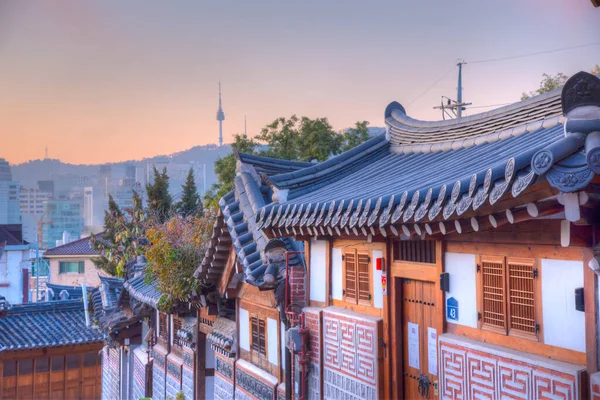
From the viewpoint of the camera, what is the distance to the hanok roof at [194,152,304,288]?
10.8 meters

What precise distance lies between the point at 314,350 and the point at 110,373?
58.3 ft

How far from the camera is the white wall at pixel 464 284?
684cm

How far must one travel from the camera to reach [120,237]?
110 feet

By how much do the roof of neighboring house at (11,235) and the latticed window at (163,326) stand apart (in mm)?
41286

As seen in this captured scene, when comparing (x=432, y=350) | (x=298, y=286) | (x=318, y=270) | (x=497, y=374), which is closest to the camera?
(x=497, y=374)

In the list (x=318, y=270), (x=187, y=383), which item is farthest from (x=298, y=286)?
(x=187, y=383)

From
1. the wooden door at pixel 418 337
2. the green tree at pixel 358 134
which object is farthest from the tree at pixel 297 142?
the wooden door at pixel 418 337

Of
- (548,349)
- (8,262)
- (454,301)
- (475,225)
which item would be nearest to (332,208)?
(454,301)

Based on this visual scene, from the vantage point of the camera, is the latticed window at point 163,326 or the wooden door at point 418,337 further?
the latticed window at point 163,326

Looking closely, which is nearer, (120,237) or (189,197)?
(120,237)

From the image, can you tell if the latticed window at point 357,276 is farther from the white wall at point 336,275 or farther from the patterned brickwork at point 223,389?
the patterned brickwork at point 223,389

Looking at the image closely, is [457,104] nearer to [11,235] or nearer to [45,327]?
[45,327]

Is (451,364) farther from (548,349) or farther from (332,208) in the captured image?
(332,208)

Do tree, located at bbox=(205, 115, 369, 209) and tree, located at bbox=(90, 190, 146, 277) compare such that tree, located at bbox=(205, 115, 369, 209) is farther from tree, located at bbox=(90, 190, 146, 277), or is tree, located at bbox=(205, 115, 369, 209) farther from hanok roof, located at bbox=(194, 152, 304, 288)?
hanok roof, located at bbox=(194, 152, 304, 288)
